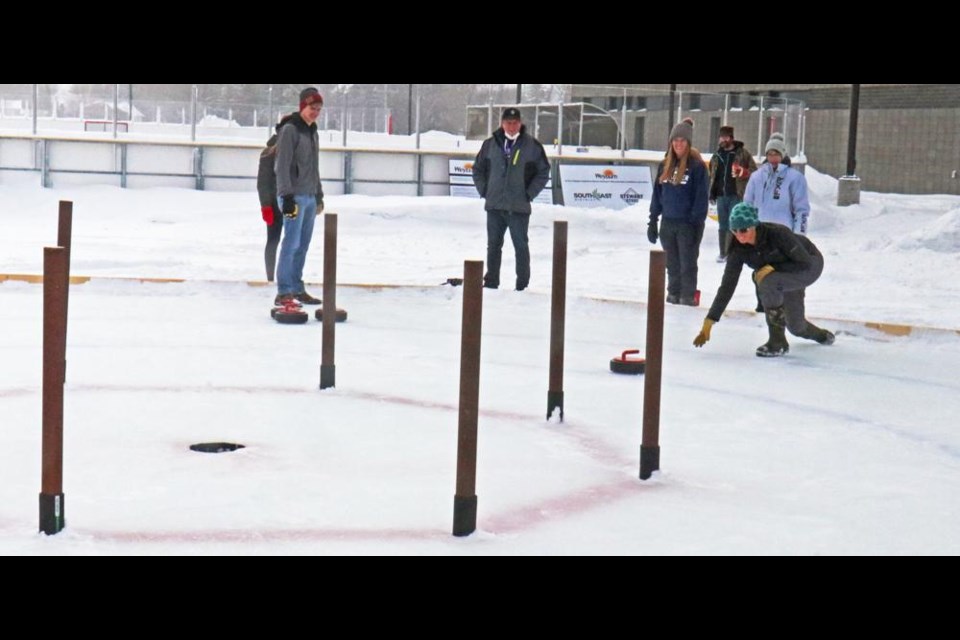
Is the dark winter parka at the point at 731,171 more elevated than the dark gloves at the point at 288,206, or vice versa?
the dark winter parka at the point at 731,171

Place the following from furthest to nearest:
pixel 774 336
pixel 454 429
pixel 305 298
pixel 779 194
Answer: pixel 305 298 → pixel 779 194 → pixel 774 336 → pixel 454 429

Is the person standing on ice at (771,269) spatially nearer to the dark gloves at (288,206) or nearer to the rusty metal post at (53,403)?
the dark gloves at (288,206)

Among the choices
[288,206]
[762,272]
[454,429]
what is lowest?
[454,429]

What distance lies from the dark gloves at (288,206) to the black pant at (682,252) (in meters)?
2.77

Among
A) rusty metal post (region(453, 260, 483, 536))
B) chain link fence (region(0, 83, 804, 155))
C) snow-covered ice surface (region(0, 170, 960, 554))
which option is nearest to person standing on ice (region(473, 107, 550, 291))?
snow-covered ice surface (region(0, 170, 960, 554))

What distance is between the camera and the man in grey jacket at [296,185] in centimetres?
980

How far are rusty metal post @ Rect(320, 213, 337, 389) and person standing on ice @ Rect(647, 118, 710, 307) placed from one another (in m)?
3.83

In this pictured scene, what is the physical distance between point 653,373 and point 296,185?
16.2 feet

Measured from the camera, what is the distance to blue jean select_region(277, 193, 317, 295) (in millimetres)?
9977

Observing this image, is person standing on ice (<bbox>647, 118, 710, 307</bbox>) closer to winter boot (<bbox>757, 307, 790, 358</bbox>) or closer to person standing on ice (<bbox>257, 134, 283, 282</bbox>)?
winter boot (<bbox>757, 307, 790, 358</bbox>)

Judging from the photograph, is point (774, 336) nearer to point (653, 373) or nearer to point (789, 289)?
point (789, 289)

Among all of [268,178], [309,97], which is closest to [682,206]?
[309,97]

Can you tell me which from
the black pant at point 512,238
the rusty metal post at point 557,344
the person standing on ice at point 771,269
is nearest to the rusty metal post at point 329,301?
the rusty metal post at point 557,344

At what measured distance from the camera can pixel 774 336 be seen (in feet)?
29.3
